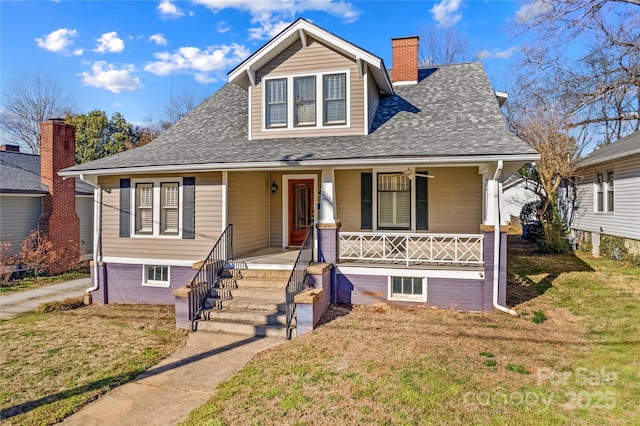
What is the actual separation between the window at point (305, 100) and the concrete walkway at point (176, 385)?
19.8 ft

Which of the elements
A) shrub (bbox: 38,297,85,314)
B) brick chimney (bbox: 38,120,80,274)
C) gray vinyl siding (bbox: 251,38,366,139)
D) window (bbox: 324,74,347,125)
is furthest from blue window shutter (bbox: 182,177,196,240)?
brick chimney (bbox: 38,120,80,274)

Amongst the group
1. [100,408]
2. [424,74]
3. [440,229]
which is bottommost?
[100,408]

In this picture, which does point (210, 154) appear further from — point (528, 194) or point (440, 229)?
Result: point (528, 194)

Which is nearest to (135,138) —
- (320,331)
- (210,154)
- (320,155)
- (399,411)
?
(210,154)

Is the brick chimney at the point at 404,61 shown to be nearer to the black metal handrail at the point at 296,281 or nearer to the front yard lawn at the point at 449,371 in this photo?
the black metal handrail at the point at 296,281

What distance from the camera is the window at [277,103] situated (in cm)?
1024

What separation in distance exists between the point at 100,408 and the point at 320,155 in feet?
19.8

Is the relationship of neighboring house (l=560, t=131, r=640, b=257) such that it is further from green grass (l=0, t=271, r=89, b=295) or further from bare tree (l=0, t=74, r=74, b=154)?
bare tree (l=0, t=74, r=74, b=154)

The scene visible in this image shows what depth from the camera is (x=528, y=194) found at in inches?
1099

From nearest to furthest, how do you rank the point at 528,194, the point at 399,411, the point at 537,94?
the point at 399,411 → the point at 537,94 → the point at 528,194

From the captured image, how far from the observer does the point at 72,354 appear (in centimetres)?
621

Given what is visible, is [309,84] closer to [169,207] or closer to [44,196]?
[169,207]

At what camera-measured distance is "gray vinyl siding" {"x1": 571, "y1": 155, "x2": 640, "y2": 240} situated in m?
12.6

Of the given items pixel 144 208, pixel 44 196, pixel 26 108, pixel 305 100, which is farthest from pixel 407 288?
pixel 26 108
